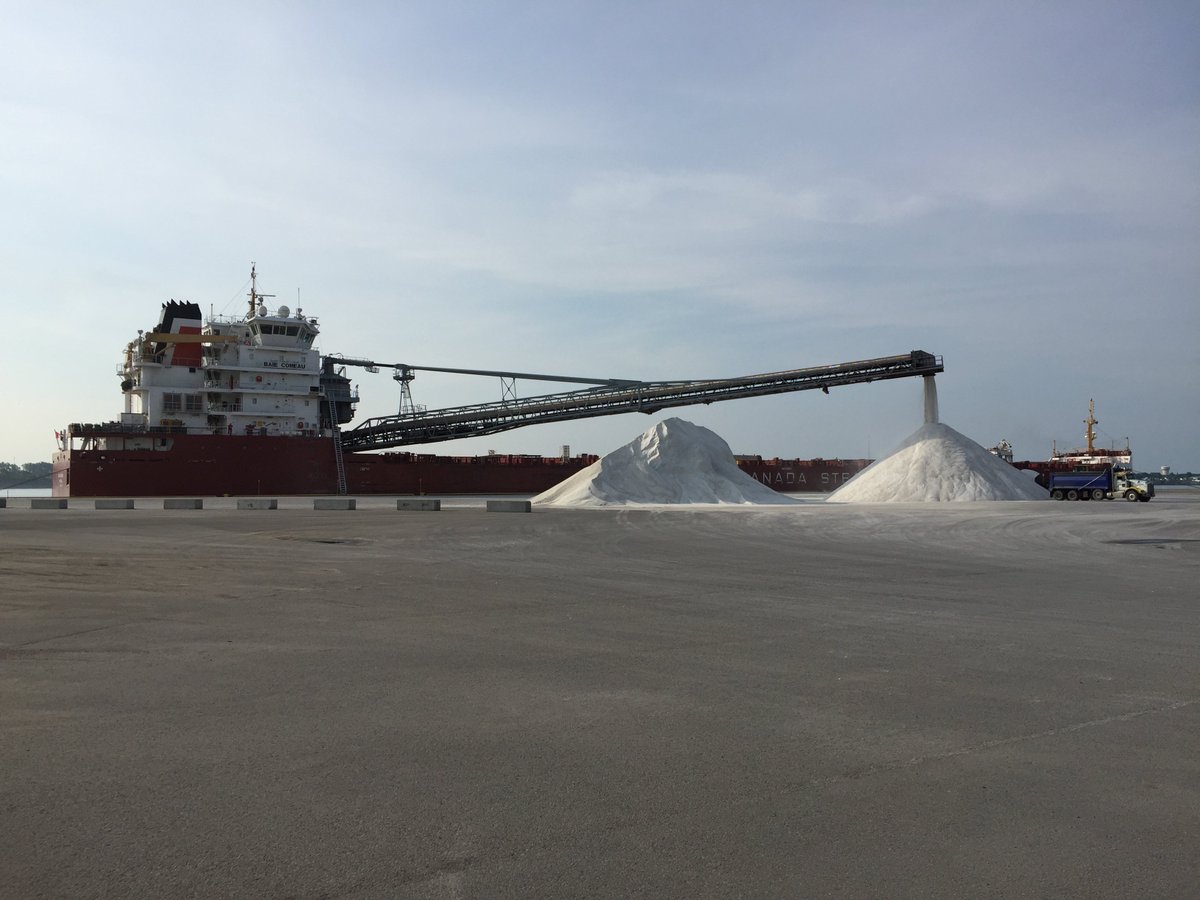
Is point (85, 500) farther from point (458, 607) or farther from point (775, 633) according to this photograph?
point (775, 633)

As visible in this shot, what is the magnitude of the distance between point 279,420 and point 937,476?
37514 millimetres

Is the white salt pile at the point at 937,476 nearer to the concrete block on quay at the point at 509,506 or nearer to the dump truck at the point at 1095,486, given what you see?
the dump truck at the point at 1095,486

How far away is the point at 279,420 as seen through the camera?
51.8 meters

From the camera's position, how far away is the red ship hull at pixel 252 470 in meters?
46.7

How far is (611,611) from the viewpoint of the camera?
9281mm

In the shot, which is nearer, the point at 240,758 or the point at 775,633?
the point at 240,758

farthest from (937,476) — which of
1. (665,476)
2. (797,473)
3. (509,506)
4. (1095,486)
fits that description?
(797,473)

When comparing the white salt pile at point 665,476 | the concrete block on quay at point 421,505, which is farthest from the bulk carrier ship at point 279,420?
the concrete block on quay at point 421,505

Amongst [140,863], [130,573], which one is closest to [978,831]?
[140,863]

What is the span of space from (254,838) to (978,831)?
9.61 feet

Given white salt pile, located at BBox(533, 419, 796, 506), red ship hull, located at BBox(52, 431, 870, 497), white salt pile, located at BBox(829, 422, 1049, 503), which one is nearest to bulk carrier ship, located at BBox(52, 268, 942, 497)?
red ship hull, located at BBox(52, 431, 870, 497)

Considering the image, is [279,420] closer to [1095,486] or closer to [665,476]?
[665,476]

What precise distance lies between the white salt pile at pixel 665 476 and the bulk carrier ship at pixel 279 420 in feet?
34.4

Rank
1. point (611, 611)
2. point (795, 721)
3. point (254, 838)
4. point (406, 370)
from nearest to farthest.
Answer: point (254, 838) → point (795, 721) → point (611, 611) → point (406, 370)
